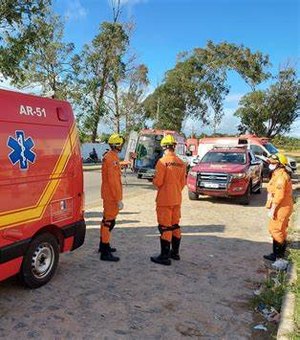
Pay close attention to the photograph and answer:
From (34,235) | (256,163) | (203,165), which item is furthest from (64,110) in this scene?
(256,163)

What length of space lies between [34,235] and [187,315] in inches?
80.4

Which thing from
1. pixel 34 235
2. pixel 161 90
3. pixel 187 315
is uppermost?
pixel 161 90

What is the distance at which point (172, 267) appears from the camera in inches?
270

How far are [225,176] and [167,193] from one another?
22.7ft

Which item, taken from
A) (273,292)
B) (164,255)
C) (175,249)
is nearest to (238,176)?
(175,249)

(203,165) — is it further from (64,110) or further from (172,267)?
(64,110)

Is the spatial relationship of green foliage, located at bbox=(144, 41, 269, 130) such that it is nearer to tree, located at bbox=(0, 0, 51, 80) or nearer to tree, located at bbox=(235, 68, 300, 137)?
tree, located at bbox=(235, 68, 300, 137)

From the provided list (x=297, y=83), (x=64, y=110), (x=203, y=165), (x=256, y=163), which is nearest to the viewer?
(x=64, y=110)

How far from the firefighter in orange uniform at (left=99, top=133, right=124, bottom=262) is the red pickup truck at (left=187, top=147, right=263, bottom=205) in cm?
696

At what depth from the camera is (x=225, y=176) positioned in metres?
13.4

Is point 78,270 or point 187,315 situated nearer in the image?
point 187,315

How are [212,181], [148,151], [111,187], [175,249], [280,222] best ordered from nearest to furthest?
[111,187], [280,222], [175,249], [212,181], [148,151]

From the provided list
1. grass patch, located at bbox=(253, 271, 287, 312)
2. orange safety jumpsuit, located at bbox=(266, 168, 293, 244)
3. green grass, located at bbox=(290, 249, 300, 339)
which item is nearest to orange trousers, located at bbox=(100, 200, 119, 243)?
grass patch, located at bbox=(253, 271, 287, 312)

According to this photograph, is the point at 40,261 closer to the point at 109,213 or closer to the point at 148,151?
the point at 109,213
